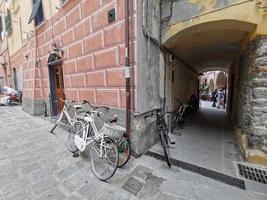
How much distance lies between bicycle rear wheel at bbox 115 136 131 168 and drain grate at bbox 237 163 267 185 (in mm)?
1769

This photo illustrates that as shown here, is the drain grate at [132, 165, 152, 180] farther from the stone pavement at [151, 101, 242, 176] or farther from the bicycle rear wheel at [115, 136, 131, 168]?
the stone pavement at [151, 101, 242, 176]

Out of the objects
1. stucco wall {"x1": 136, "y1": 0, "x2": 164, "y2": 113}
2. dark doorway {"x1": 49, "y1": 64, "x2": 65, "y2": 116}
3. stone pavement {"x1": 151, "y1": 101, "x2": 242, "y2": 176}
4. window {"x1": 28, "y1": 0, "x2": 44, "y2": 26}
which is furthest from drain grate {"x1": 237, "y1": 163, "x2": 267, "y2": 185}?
window {"x1": 28, "y1": 0, "x2": 44, "y2": 26}

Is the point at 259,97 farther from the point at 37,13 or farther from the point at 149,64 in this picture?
the point at 37,13

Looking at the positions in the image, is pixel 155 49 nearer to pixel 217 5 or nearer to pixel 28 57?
pixel 217 5

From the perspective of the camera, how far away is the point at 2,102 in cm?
934

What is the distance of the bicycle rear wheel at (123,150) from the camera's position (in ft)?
9.02

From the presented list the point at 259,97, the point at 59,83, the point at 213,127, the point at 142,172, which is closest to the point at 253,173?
the point at 259,97

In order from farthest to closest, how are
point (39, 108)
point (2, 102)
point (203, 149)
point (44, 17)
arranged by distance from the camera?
point (2, 102) → point (39, 108) → point (44, 17) → point (203, 149)

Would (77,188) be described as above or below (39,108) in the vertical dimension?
below

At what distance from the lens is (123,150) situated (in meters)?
3.02

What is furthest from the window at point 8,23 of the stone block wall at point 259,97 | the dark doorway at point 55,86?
the stone block wall at point 259,97

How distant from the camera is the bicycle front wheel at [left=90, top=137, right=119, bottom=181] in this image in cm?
243

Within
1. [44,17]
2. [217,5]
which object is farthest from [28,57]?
[217,5]

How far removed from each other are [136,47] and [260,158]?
2.75 metres
